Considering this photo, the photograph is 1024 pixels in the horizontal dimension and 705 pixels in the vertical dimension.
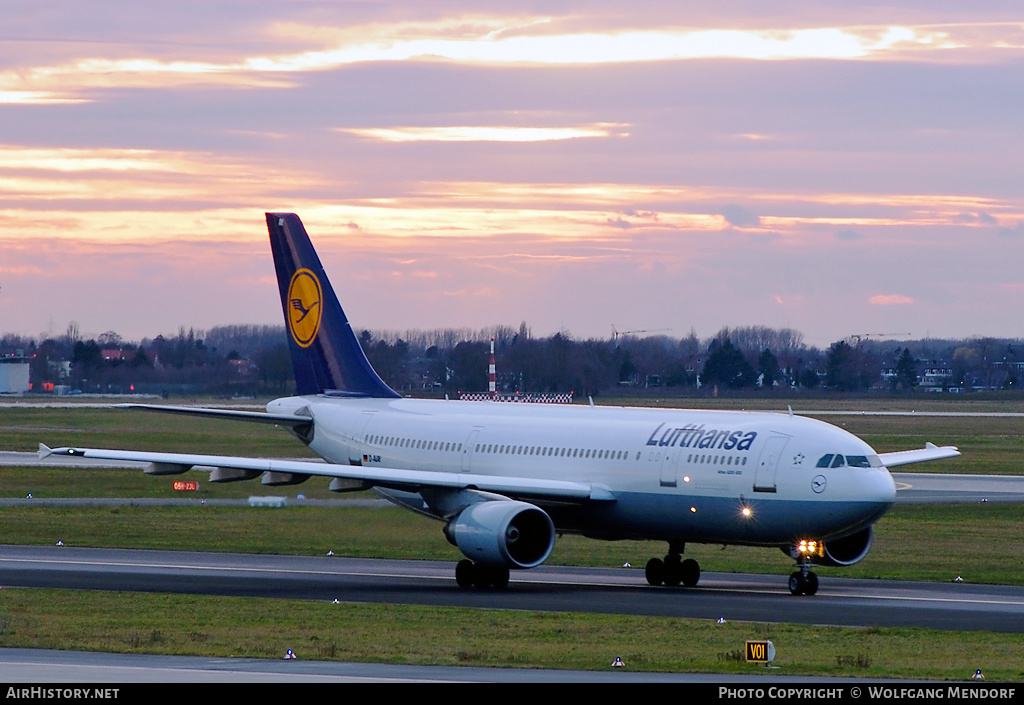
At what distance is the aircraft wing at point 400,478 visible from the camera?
3822cm

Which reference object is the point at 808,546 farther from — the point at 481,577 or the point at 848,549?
the point at 481,577

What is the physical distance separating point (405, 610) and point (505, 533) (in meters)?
4.78

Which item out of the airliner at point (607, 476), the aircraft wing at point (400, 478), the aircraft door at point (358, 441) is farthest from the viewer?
the aircraft door at point (358, 441)

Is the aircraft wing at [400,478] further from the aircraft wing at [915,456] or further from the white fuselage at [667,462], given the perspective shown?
the aircraft wing at [915,456]

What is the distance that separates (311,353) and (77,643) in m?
22.9

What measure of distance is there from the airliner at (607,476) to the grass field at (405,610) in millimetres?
3937

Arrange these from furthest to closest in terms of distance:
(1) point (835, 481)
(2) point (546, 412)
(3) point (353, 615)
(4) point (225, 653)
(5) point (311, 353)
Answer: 1. (5) point (311, 353)
2. (2) point (546, 412)
3. (1) point (835, 481)
4. (3) point (353, 615)
5. (4) point (225, 653)

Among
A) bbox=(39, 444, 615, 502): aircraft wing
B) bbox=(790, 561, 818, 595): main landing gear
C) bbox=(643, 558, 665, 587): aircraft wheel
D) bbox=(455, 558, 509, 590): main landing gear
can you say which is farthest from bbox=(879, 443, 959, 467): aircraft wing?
bbox=(455, 558, 509, 590): main landing gear

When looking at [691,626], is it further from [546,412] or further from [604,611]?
[546,412]

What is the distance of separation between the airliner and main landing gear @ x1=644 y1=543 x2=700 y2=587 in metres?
0.03

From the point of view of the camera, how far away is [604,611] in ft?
105

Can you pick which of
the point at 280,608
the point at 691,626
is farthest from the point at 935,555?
the point at 280,608

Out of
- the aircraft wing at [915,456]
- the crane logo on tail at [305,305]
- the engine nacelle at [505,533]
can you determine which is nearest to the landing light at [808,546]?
the aircraft wing at [915,456]

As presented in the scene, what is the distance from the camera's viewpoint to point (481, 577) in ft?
124
